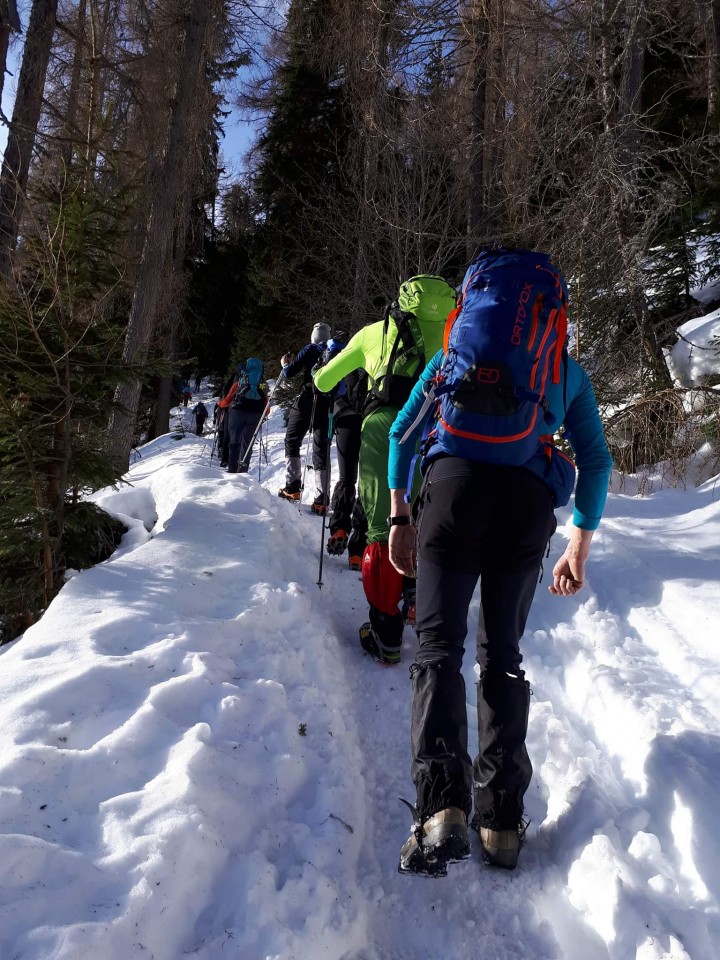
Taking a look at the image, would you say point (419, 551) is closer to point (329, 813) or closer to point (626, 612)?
point (329, 813)

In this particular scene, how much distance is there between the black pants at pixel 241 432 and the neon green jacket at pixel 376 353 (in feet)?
19.7

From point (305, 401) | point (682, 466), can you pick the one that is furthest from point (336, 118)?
point (682, 466)

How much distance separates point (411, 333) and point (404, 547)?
1855mm

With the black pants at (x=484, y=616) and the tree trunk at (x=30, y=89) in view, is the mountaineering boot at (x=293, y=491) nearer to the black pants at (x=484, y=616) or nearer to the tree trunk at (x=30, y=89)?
the tree trunk at (x=30, y=89)

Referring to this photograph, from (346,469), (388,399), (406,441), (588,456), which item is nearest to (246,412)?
(346,469)

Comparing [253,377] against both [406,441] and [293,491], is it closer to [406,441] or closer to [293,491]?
[293,491]

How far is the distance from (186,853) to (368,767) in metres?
1.15

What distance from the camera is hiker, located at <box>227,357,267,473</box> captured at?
979 cm

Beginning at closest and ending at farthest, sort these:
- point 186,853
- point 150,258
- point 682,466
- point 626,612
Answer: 1. point 186,853
2. point 626,612
3. point 682,466
4. point 150,258

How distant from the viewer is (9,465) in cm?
396

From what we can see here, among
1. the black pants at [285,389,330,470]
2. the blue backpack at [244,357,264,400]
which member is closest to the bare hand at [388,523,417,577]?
the black pants at [285,389,330,470]

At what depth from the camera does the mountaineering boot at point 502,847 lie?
2162mm

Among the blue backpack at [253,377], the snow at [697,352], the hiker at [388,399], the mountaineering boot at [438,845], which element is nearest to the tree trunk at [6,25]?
the blue backpack at [253,377]

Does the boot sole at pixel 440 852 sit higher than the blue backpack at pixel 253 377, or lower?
lower
